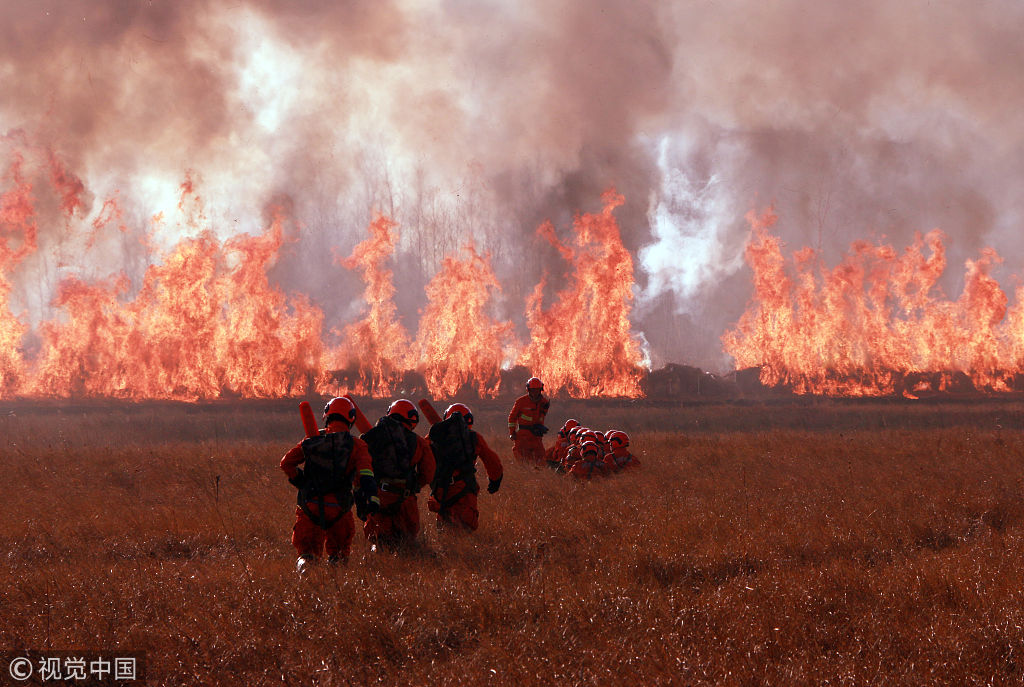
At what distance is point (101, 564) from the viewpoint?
7797mm

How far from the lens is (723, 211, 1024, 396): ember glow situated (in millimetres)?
36469

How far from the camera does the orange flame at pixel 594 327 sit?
34.3 metres

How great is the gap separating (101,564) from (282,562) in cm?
213

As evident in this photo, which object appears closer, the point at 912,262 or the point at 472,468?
the point at 472,468

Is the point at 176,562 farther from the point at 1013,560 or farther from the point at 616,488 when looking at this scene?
the point at 1013,560

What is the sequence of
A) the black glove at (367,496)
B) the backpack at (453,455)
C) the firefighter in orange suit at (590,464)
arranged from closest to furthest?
1. the black glove at (367,496)
2. the backpack at (453,455)
3. the firefighter in orange suit at (590,464)

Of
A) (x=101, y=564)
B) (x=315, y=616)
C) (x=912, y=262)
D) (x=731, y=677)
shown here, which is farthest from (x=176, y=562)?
(x=912, y=262)

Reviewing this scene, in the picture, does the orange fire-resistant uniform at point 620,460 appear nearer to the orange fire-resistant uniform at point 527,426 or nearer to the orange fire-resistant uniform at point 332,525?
the orange fire-resistant uniform at point 527,426

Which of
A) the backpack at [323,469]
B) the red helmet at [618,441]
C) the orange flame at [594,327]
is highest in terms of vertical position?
the orange flame at [594,327]

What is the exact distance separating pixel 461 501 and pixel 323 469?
2.49 m

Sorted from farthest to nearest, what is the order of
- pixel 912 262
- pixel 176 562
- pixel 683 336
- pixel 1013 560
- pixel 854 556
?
1. pixel 683 336
2. pixel 912 262
3. pixel 176 562
4. pixel 854 556
5. pixel 1013 560

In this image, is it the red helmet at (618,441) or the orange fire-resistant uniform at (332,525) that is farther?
the red helmet at (618,441)

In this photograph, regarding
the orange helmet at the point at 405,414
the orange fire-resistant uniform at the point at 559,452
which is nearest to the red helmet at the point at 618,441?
the orange fire-resistant uniform at the point at 559,452

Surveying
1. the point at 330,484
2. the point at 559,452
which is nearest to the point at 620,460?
the point at 559,452
